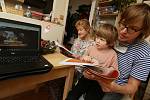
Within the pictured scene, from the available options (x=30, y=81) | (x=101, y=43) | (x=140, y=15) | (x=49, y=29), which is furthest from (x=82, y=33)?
(x=30, y=81)

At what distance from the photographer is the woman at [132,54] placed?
0.91 m

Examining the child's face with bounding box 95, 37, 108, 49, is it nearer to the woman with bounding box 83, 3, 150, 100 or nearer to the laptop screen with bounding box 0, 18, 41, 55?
the woman with bounding box 83, 3, 150, 100

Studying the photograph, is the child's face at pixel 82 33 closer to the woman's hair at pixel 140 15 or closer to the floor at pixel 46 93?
the floor at pixel 46 93

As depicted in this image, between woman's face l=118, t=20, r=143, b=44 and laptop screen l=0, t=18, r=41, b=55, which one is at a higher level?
woman's face l=118, t=20, r=143, b=44

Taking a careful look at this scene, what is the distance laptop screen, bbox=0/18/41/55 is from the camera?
96cm

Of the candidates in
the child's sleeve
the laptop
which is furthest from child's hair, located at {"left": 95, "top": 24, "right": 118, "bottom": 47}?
the laptop

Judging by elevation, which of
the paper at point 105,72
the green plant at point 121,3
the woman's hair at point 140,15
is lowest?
the paper at point 105,72

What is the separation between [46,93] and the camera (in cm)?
216

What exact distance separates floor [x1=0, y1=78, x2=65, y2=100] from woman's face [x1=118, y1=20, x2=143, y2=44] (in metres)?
1.26

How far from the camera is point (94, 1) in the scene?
310cm

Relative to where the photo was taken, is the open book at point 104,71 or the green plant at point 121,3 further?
the green plant at point 121,3

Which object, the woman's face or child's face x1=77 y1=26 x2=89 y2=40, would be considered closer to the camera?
the woman's face

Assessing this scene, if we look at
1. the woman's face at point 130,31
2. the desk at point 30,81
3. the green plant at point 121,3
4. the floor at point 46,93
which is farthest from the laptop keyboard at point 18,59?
the green plant at point 121,3

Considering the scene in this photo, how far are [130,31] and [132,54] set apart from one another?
0.15 meters
